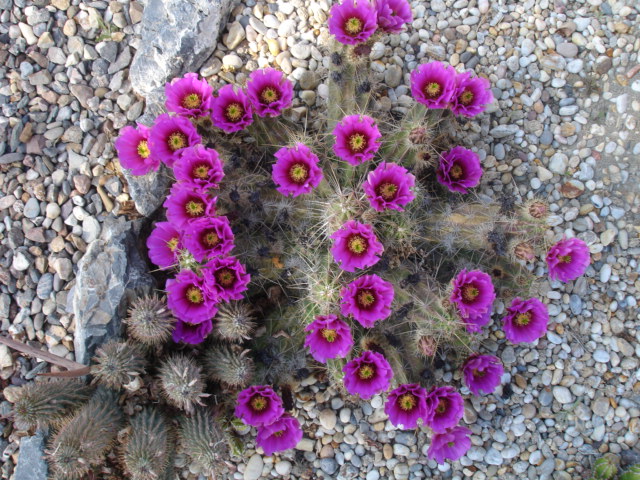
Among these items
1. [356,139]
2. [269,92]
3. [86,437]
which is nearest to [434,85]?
[356,139]

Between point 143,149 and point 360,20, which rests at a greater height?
point 360,20

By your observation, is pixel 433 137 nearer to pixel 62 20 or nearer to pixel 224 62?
pixel 224 62

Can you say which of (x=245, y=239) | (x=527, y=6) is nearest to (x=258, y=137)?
(x=245, y=239)

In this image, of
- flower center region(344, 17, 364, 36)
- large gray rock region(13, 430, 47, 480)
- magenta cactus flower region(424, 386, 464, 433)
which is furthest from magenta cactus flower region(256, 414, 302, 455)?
flower center region(344, 17, 364, 36)

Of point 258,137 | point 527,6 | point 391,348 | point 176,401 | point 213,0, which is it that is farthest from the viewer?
point 527,6

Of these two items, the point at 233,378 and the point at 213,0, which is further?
the point at 213,0

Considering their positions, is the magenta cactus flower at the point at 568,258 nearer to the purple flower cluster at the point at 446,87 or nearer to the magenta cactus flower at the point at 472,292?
the magenta cactus flower at the point at 472,292

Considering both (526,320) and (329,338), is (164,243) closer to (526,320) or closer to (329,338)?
(329,338)
